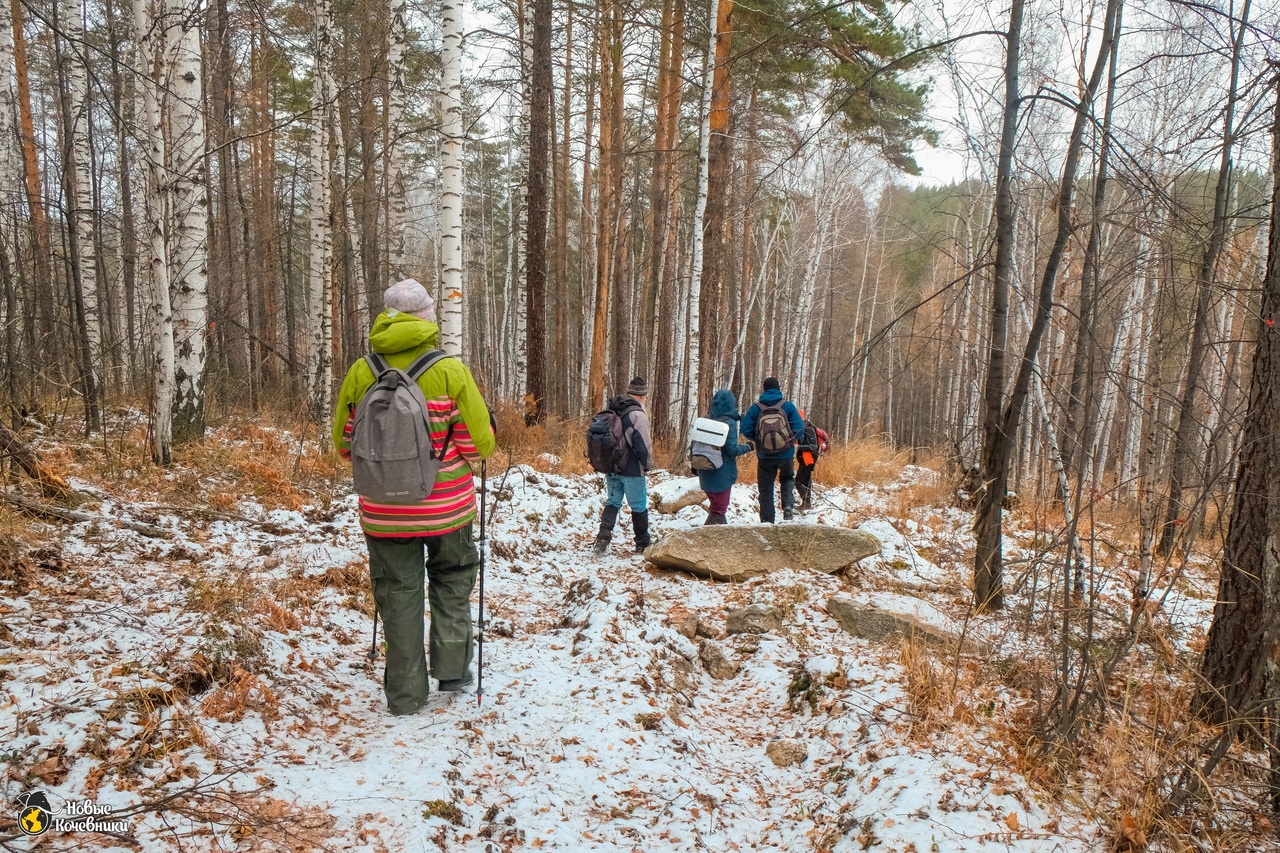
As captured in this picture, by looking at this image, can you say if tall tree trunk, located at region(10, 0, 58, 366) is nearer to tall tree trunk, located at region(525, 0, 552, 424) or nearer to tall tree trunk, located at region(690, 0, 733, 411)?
tall tree trunk, located at region(525, 0, 552, 424)

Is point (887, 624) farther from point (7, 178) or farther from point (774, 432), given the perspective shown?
point (7, 178)

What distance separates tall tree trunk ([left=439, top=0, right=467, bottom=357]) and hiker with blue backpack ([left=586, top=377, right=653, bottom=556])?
5.62ft

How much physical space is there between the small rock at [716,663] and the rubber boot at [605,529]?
7.95 feet

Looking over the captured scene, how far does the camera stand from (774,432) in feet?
24.5

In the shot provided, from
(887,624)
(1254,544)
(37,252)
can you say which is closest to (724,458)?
(887,624)

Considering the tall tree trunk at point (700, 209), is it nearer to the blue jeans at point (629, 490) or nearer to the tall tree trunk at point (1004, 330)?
the blue jeans at point (629, 490)

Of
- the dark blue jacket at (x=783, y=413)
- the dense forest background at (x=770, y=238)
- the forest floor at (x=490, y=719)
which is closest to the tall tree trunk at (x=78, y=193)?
the dense forest background at (x=770, y=238)

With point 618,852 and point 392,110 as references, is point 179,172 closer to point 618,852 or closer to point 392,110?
point 392,110

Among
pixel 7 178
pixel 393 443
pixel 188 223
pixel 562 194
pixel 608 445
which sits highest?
pixel 562 194

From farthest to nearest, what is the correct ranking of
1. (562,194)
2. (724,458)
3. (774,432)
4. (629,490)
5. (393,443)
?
1. (562,194)
2. (774,432)
3. (724,458)
4. (629,490)
5. (393,443)

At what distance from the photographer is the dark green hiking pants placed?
10.3 ft

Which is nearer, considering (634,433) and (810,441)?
(634,433)

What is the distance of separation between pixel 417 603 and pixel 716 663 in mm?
2141

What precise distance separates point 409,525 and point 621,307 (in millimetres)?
10760
